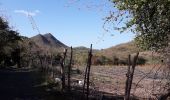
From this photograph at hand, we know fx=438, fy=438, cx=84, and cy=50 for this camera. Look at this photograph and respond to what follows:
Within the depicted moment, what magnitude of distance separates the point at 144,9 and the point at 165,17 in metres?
1.39

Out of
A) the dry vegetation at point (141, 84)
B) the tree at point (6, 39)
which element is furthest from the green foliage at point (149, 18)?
the tree at point (6, 39)

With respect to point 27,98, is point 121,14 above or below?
above

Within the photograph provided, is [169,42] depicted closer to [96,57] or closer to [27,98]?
[27,98]

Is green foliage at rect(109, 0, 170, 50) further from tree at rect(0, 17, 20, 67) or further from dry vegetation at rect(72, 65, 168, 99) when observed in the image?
tree at rect(0, 17, 20, 67)

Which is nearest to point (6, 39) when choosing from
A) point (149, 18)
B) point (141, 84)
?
point (141, 84)

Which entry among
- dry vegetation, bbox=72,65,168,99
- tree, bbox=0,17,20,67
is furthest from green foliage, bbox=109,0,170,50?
tree, bbox=0,17,20,67

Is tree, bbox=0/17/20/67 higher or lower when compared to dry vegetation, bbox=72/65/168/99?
higher

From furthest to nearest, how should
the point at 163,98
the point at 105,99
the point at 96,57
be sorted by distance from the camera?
1. the point at 96,57
2. the point at 105,99
3. the point at 163,98

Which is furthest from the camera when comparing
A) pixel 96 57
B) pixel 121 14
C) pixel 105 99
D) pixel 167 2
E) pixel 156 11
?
pixel 96 57

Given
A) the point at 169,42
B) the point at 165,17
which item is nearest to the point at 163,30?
the point at 165,17

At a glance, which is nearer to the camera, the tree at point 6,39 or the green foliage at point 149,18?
the green foliage at point 149,18

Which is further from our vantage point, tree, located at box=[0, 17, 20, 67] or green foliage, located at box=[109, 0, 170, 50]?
tree, located at box=[0, 17, 20, 67]

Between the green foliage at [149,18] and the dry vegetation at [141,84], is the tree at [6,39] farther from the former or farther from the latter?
the green foliage at [149,18]

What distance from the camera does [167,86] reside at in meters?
10.7
